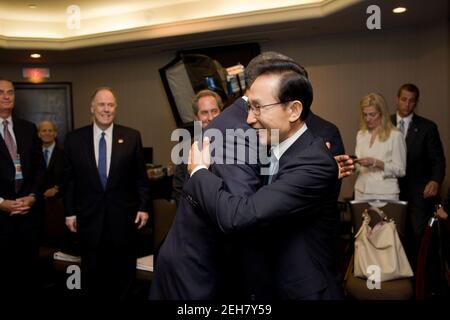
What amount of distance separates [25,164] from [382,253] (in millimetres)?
2350

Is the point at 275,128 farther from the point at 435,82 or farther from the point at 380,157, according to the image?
A: the point at 435,82

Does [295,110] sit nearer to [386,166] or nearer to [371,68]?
[386,166]

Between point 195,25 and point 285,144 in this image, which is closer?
A: point 285,144

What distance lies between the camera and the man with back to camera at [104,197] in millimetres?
3096

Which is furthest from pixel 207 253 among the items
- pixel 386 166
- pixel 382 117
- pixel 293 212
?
pixel 382 117

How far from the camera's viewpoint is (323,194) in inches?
52.7

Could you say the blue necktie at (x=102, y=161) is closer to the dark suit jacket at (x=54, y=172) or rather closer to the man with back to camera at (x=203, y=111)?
the man with back to camera at (x=203, y=111)

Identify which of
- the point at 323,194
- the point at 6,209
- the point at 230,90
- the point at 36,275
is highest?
the point at 230,90

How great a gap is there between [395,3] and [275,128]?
3156 mm

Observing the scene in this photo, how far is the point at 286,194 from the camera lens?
1258mm

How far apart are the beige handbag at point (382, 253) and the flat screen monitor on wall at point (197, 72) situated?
2146 mm

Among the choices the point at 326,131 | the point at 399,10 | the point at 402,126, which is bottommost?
the point at 326,131
